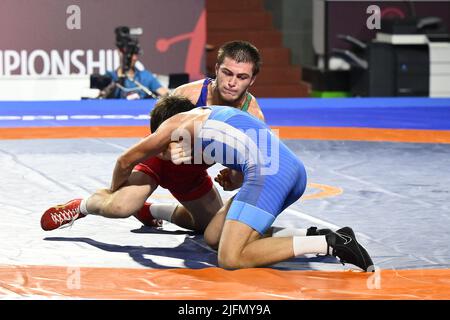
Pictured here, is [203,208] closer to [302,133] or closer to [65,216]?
[65,216]

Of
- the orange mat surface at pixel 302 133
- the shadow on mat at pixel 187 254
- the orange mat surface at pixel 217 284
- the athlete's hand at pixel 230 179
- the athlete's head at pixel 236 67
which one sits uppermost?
the athlete's head at pixel 236 67

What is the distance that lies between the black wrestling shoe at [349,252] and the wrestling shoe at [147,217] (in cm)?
143

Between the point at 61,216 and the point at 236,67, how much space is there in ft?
4.05

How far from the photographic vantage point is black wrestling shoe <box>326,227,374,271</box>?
15.6ft

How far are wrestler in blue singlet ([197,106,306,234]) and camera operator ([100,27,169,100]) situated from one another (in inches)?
282

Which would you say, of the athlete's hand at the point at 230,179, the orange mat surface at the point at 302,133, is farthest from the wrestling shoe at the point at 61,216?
the orange mat surface at the point at 302,133

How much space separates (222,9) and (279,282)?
37.2 ft

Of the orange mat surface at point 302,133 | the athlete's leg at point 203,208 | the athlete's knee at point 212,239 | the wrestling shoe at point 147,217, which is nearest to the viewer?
the athlete's knee at point 212,239

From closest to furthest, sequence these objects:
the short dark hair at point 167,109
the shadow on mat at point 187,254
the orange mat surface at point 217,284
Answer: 1. the orange mat surface at point 217,284
2. the shadow on mat at point 187,254
3. the short dark hair at point 167,109

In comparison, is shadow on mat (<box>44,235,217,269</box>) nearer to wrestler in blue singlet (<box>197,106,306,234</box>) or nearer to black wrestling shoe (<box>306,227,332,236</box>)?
wrestler in blue singlet (<box>197,106,306,234</box>)

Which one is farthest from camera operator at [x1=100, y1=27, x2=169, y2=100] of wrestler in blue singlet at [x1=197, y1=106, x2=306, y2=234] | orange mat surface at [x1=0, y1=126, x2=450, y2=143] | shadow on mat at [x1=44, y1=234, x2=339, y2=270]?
wrestler in blue singlet at [x1=197, y1=106, x2=306, y2=234]

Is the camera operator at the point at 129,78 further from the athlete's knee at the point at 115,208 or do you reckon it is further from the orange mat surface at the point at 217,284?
the orange mat surface at the point at 217,284

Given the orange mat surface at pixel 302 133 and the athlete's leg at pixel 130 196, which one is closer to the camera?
the athlete's leg at pixel 130 196

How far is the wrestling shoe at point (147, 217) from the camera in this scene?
5938 millimetres
